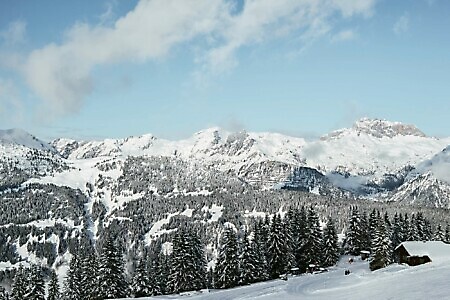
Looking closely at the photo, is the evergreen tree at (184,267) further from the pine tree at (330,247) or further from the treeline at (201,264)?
the pine tree at (330,247)

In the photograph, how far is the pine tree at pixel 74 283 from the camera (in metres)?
81.3

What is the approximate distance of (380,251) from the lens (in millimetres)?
79375

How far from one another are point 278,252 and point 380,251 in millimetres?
17690

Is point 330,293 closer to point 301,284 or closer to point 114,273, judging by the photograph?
point 301,284

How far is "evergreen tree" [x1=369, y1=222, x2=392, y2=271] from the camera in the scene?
77688mm

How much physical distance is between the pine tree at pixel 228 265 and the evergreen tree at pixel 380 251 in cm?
2283

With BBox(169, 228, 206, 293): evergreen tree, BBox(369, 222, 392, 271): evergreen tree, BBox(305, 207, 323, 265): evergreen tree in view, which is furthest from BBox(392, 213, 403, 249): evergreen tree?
BBox(169, 228, 206, 293): evergreen tree

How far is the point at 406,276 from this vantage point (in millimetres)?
50531

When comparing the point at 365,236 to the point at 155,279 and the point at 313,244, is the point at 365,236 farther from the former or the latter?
the point at 155,279

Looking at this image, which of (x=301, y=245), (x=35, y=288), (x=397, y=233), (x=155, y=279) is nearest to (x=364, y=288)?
(x=301, y=245)

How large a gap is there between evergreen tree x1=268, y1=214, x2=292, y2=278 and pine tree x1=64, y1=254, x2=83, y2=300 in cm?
3395

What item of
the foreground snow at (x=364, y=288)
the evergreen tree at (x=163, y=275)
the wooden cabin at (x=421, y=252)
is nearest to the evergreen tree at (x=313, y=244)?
the wooden cabin at (x=421, y=252)

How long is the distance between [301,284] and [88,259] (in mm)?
39678

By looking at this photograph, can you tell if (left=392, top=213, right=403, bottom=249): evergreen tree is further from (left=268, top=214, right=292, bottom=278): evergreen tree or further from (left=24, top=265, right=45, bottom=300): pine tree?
(left=24, top=265, right=45, bottom=300): pine tree
